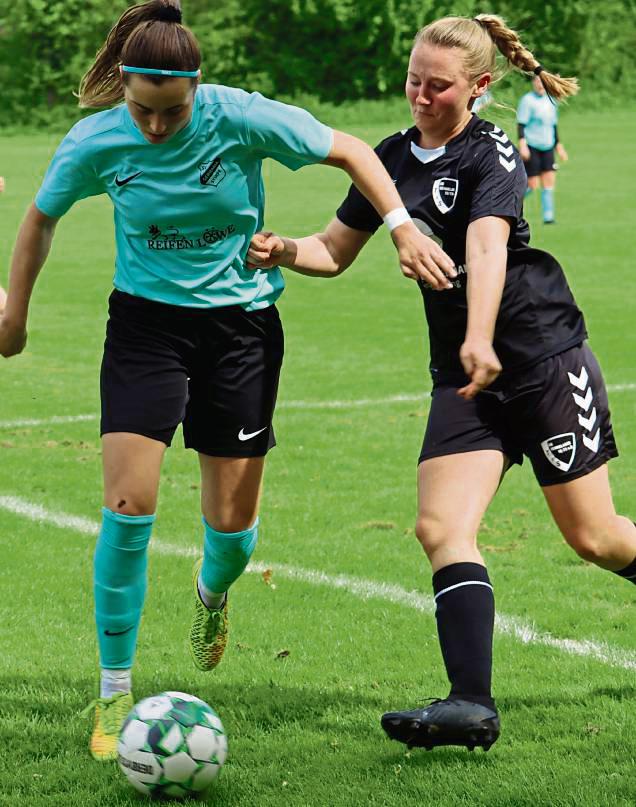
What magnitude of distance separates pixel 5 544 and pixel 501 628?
2.64 m

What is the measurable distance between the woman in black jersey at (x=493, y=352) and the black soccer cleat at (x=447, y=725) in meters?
0.23

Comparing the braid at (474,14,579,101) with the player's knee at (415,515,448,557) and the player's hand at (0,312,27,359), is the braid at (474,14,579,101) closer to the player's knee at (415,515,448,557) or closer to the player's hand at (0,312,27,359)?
the player's knee at (415,515,448,557)

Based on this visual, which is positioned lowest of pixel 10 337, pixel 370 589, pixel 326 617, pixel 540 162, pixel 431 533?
pixel 540 162

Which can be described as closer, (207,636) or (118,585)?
(118,585)

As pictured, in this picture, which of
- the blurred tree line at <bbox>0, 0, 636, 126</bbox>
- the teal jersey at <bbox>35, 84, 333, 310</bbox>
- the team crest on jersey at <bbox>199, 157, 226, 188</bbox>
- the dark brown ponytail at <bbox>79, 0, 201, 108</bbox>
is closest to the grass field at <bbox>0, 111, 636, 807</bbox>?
the teal jersey at <bbox>35, 84, 333, 310</bbox>

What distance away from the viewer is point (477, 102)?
15.9 ft

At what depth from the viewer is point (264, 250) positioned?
4887mm

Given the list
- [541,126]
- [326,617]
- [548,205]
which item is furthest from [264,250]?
[541,126]

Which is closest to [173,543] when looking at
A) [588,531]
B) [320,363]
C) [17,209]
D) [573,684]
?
[573,684]

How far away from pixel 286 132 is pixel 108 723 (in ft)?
6.37

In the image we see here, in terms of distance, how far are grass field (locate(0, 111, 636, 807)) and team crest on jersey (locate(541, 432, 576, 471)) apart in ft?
1.12

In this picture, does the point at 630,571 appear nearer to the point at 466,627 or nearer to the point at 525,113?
the point at 466,627

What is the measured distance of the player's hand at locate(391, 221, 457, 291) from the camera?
4348mm

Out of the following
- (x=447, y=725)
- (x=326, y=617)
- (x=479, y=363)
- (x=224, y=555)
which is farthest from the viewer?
(x=326, y=617)
